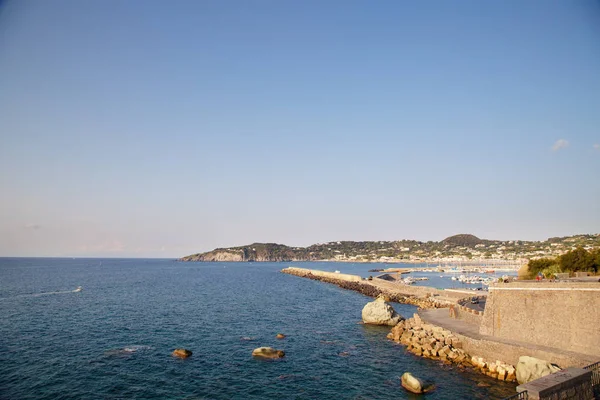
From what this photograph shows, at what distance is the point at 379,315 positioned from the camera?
45219 mm

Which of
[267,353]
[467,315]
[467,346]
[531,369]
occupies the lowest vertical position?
[267,353]

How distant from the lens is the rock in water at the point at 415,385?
24.2 metres

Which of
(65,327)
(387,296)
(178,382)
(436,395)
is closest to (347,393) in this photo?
(436,395)

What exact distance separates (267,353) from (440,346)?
15.9 metres

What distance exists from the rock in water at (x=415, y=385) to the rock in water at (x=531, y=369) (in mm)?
6111

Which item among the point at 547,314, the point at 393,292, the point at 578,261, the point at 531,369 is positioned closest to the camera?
the point at 531,369

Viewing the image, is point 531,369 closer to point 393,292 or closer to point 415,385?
point 415,385

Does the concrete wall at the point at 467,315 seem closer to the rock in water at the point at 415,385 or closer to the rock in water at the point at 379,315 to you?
the rock in water at the point at 379,315

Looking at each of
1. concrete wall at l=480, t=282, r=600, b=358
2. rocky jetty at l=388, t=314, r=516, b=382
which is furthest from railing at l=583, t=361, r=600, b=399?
rocky jetty at l=388, t=314, r=516, b=382

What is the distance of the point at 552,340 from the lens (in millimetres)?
26516

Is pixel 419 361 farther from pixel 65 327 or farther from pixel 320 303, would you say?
pixel 65 327

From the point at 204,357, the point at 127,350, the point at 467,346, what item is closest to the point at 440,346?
the point at 467,346

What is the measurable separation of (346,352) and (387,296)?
125 feet

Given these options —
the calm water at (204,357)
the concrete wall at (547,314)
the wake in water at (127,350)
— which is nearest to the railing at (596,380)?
the calm water at (204,357)
